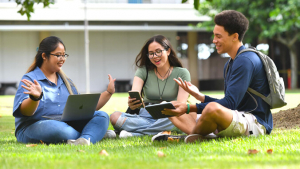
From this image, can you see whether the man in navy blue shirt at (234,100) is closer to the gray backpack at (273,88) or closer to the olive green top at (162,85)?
the gray backpack at (273,88)

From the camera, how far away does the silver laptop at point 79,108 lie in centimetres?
412

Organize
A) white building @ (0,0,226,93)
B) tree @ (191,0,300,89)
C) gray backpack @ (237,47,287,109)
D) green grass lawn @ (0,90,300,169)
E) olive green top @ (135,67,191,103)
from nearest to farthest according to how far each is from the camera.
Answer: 1. green grass lawn @ (0,90,300,169)
2. gray backpack @ (237,47,287,109)
3. olive green top @ (135,67,191,103)
4. tree @ (191,0,300,89)
5. white building @ (0,0,226,93)

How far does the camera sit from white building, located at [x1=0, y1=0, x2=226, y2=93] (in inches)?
914

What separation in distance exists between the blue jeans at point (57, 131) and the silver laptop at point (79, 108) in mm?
86

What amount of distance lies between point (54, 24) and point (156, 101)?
1984 centimetres

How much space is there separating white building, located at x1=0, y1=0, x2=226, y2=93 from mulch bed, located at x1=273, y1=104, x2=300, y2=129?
17.0m

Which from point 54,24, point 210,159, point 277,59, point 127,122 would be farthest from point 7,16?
point 210,159

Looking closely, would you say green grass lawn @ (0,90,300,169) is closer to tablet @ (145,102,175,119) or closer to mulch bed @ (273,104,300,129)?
tablet @ (145,102,175,119)

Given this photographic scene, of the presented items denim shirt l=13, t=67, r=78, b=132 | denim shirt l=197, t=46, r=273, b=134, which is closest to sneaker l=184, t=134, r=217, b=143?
denim shirt l=197, t=46, r=273, b=134

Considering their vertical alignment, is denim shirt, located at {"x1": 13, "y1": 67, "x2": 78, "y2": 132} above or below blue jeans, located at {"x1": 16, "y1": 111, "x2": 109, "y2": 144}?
above

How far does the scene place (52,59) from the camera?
14.6ft

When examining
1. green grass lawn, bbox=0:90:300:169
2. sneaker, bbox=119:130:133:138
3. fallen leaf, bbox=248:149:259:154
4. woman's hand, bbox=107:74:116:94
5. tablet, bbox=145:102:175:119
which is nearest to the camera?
green grass lawn, bbox=0:90:300:169

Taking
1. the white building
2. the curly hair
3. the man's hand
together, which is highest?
the curly hair

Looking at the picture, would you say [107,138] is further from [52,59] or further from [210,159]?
[210,159]
